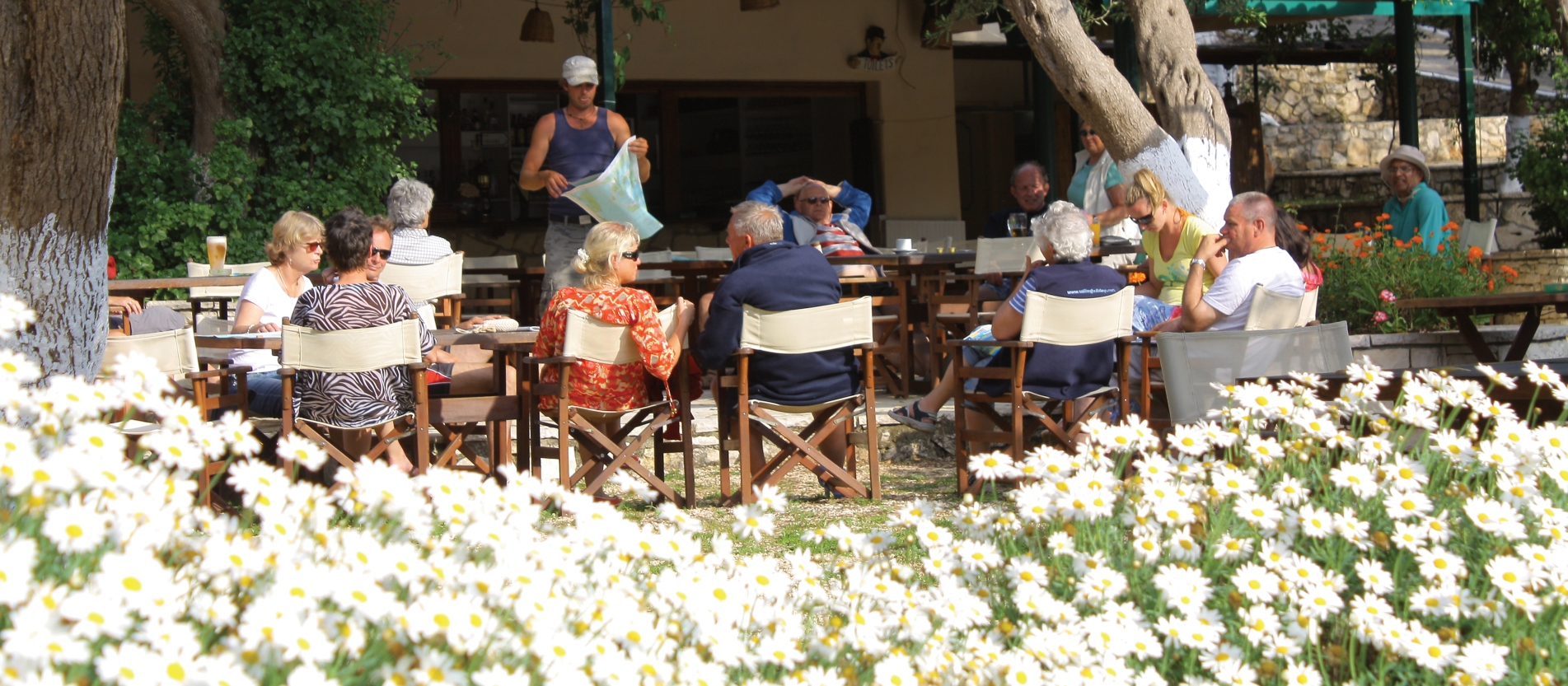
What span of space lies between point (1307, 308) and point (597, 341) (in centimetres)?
228

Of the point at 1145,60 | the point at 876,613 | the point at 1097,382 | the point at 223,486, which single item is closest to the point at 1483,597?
the point at 876,613

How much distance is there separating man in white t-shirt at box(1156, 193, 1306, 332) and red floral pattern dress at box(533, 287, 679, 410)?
1721mm

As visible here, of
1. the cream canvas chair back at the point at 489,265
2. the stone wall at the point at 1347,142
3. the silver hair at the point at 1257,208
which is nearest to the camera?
the silver hair at the point at 1257,208

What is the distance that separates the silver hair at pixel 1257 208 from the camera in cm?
463

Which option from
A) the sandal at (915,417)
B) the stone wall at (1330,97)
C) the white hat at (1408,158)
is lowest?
the sandal at (915,417)

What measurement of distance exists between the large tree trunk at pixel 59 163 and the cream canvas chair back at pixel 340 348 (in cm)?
55

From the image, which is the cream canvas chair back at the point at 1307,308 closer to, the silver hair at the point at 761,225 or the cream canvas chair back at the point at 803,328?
the cream canvas chair back at the point at 803,328

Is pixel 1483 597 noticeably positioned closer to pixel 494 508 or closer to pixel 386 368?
pixel 494 508

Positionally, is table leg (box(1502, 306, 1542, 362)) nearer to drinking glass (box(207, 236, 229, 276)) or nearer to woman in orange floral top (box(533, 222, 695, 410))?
woman in orange floral top (box(533, 222, 695, 410))

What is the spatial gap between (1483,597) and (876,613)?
0.88 meters

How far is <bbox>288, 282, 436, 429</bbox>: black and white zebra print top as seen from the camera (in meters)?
4.11

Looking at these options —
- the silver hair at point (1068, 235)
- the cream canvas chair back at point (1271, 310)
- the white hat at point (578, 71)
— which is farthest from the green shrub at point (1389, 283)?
the white hat at point (578, 71)

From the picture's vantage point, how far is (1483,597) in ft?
6.40

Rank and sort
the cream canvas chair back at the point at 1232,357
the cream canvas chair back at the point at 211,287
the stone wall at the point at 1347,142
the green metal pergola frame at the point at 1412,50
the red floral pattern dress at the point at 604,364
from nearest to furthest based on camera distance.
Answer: the cream canvas chair back at the point at 1232,357 < the red floral pattern dress at the point at 604,364 < the cream canvas chair back at the point at 211,287 < the green metal pergola frame at the point at 1412,50 < the stone wall at the point at 1347,142
